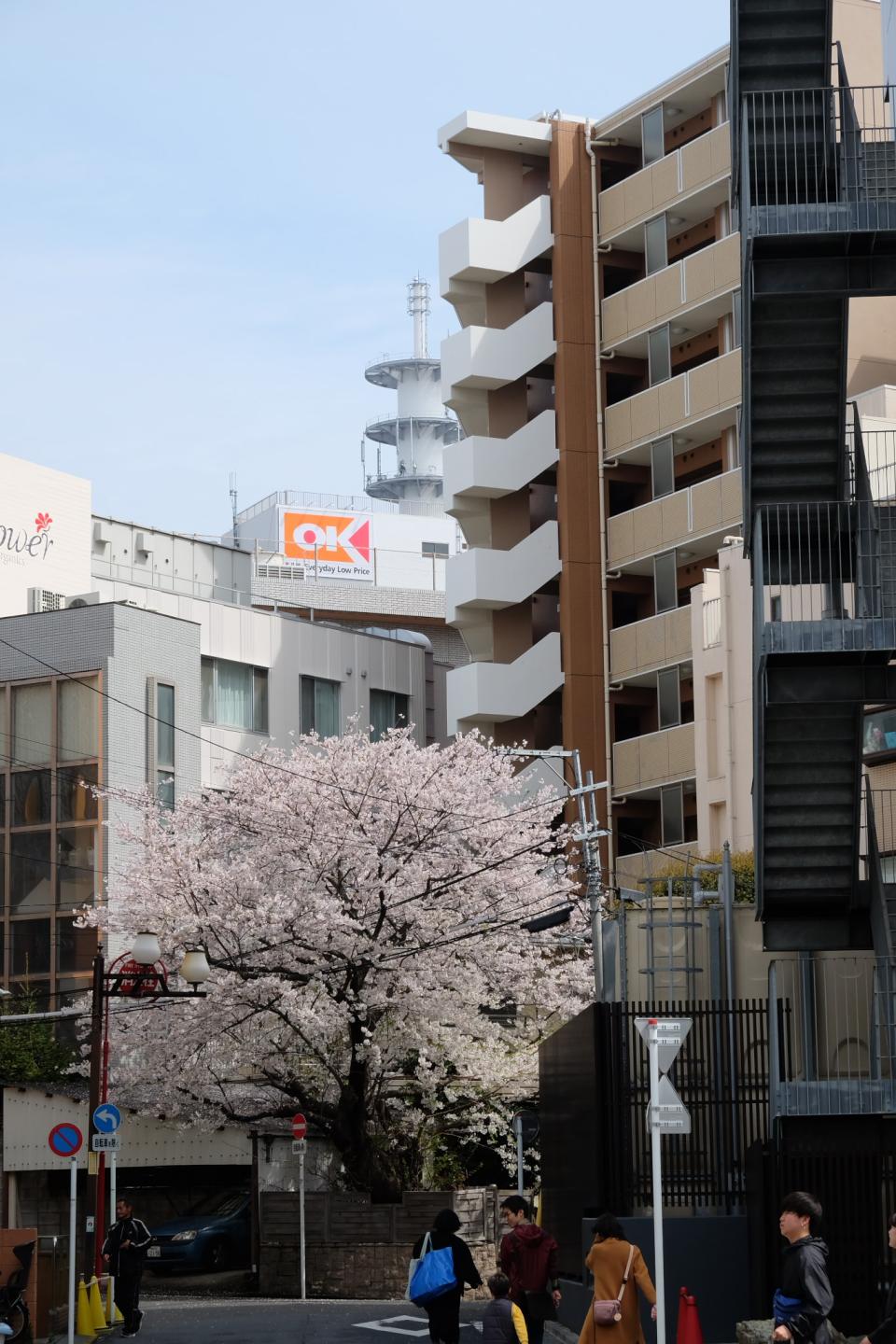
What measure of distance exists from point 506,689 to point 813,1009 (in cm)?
3375

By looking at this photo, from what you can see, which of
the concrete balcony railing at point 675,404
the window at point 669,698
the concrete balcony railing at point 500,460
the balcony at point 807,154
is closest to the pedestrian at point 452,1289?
the balcony at point 807,154

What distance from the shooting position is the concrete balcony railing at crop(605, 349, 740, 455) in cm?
5025

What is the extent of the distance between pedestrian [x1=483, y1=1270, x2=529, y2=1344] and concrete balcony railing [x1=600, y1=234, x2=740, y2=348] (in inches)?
1486

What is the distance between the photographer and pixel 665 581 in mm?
51750


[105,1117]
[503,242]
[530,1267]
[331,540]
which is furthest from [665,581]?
[331,540]

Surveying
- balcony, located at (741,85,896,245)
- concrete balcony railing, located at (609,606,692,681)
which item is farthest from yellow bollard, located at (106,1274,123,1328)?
concrete balcony railing, located at (609,606,692,681)

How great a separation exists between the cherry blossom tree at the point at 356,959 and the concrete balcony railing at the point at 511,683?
1376cm

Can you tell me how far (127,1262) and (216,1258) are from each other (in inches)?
514

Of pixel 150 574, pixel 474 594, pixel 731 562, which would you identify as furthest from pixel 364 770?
pixel 150 574

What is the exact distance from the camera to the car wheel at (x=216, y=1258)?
36.2 m

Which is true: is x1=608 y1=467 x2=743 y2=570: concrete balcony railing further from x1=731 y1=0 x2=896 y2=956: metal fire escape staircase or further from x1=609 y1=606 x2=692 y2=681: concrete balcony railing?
x1=731 y1=0 x2=896 y2=956: metal fire escape staircase

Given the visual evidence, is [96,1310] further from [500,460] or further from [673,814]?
[500,460]

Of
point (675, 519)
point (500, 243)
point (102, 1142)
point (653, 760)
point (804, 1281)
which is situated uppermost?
point (500, 243)

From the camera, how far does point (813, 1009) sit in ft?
68.1
